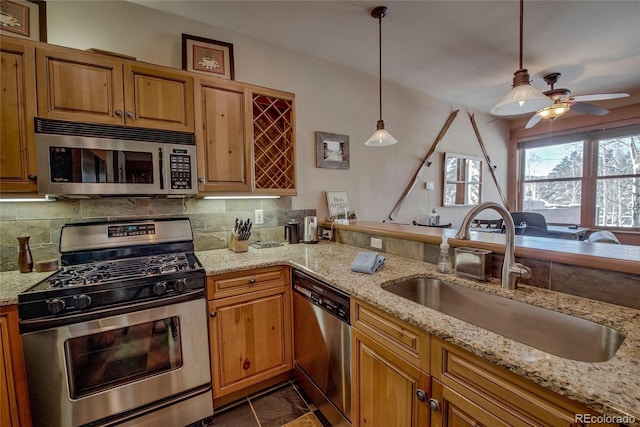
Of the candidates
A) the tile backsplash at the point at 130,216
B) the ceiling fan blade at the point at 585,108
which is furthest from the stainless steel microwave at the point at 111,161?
the ceiling fan blade at the point at 585,108

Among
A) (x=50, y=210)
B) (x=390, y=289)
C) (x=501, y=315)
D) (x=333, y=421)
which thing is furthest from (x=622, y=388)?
(x=50, y=210)

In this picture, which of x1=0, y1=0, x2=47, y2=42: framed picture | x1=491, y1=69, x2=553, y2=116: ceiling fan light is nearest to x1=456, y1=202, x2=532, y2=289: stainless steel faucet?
x1=491, y1=69, x2=553, y2=116: ceiling fan light

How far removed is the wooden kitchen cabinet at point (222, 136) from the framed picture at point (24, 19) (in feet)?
3.04

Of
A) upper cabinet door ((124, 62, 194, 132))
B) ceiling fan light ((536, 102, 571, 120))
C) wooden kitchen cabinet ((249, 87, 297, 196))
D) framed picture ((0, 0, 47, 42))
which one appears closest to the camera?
framed picture ((0, 0, 47, 42))

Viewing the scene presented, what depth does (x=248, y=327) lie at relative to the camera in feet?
5.75

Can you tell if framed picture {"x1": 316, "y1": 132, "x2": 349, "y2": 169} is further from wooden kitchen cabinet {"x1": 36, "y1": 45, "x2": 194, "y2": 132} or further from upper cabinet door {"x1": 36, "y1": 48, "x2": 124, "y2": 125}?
upper cabinet door {"x1": 36, "y1": 48, "x2": 124, "y2": 125}

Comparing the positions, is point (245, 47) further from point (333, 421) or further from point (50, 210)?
point (333, 421)

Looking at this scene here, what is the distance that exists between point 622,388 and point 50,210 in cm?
267

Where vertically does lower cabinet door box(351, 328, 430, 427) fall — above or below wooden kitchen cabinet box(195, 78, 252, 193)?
below

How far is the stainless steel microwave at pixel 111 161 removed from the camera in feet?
4.69

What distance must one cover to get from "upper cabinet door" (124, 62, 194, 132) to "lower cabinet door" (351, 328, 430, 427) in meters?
1.69

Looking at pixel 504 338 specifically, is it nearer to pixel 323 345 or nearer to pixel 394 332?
pixel 394 332

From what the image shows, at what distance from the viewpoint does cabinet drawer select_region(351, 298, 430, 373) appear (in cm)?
95

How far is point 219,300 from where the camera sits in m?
1.65
